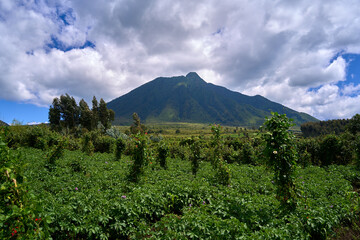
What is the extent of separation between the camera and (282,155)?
6.68 meters

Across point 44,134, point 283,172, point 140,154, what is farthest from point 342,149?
point 44,134

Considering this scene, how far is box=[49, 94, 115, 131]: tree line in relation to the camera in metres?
48.3

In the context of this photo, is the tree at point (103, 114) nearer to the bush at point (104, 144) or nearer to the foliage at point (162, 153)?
the bush at point (104, 144)

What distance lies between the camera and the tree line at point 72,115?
159 feet

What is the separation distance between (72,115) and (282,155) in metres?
56.1

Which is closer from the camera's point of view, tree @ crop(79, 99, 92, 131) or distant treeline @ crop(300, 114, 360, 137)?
tree @ crop(79, 99, 92, 131)

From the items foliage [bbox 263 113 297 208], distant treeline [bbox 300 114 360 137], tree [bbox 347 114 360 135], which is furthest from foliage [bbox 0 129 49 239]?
distant treeline [bbox 300 114 360 137]

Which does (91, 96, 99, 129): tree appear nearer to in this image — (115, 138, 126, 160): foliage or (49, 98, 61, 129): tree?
(49, 98, 61, 129): tree

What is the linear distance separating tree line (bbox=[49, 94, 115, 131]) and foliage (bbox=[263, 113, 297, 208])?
48.7 meters

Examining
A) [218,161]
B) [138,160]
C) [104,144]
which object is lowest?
[218,161]

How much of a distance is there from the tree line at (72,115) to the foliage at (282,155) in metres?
48.7

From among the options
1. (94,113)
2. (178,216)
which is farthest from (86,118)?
(178,216)

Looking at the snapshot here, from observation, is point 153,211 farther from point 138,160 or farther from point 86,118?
point 86,118

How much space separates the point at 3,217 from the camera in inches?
99.2
